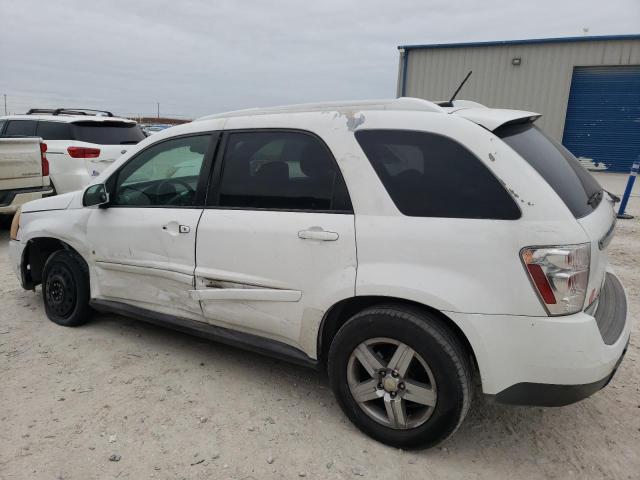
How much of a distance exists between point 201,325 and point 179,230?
2.08ft

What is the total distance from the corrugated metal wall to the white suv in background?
37.1ft

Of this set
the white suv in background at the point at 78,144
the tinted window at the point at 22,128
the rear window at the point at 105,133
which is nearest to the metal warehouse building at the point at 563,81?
the rear window at the point at 105,133

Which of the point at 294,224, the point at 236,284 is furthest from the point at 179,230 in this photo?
the point at 294,224

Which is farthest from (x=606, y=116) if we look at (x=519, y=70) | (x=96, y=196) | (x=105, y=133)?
(x=96, y=196)

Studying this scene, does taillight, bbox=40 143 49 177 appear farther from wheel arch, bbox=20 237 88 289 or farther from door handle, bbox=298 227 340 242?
door handle, bbox=298 227 340 242

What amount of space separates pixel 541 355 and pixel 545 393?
0.19 meters

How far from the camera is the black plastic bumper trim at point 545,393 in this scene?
2.06 meters

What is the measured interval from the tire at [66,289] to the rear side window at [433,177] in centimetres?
256

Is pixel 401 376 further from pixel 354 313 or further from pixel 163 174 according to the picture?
pixel 163 174

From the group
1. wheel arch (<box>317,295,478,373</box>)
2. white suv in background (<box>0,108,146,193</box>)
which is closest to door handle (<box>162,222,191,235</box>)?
wheel arch (<box>317,295,478,373</box>)

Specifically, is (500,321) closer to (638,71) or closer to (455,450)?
(455,450)

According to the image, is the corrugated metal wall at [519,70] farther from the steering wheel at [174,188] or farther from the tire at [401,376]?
the tire at [401,376]

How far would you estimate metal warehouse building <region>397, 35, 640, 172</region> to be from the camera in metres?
15.0

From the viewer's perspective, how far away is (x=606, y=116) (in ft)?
51.4
